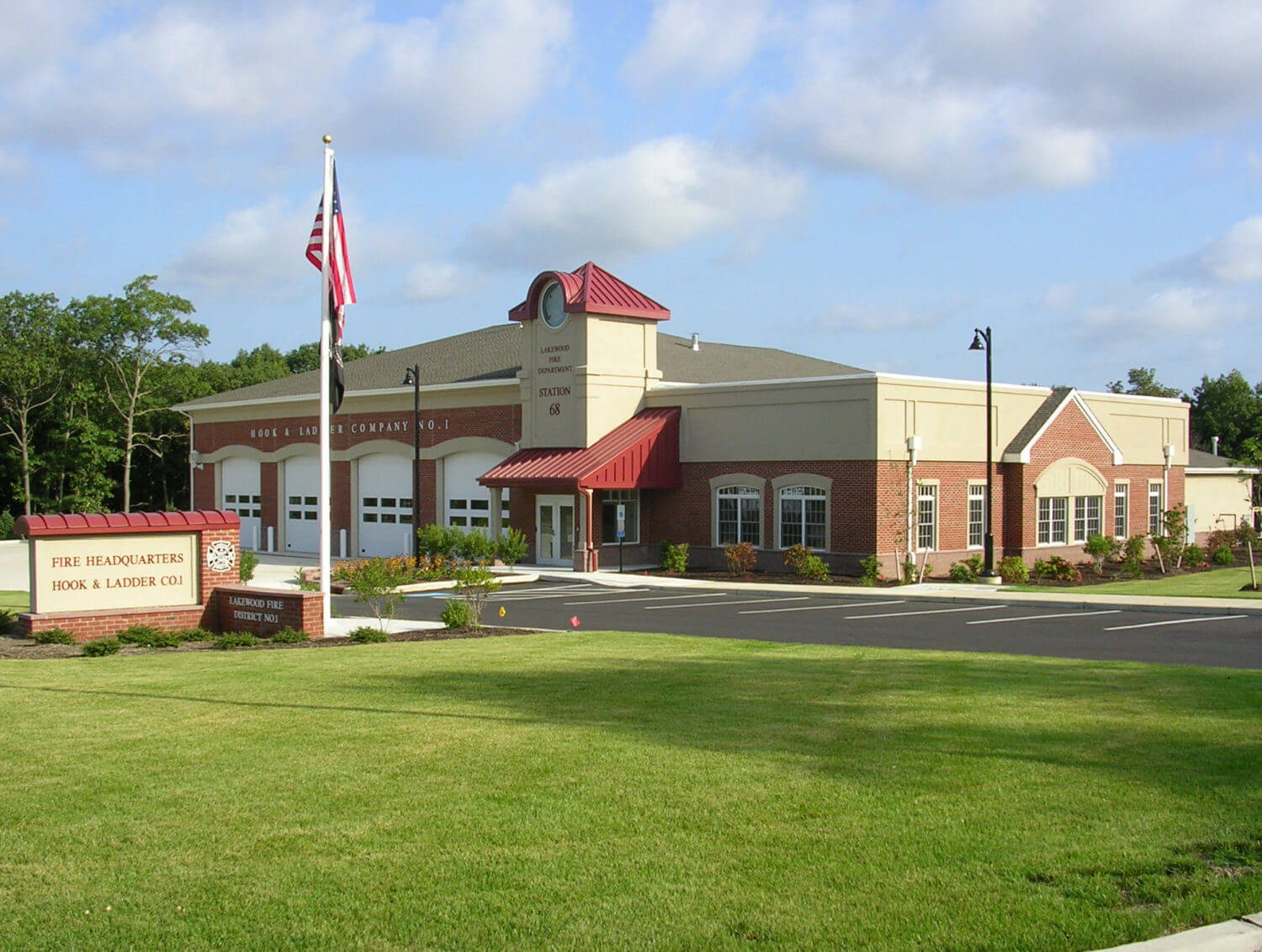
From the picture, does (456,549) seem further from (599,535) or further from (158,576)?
(158,576)

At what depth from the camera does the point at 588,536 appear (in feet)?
118

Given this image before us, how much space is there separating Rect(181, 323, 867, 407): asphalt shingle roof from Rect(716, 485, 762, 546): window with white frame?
5.66 m

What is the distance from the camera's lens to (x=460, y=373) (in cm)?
4306

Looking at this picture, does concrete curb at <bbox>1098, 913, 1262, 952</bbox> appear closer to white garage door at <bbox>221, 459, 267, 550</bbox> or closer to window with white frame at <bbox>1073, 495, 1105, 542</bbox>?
window with white frame at <bbox>1073, 495, 1105, 542</bbox>

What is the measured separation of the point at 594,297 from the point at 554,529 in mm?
7199

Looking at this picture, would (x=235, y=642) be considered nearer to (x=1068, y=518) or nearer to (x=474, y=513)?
(x=474, y=513)

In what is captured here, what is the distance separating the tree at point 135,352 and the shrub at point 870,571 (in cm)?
4226

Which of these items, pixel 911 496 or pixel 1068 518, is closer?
pixel 911 496

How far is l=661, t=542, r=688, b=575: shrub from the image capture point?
3550 cm

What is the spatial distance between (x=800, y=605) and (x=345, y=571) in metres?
10.9

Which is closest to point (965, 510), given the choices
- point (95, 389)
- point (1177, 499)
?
point (1177, 499)

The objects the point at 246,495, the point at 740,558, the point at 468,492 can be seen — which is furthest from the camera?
the point at 246,495

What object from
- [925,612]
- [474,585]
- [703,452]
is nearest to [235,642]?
[474,585]

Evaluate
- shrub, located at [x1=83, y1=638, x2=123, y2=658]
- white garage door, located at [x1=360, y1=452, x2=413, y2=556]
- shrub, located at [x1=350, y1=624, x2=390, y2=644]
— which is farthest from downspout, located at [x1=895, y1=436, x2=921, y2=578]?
shrub, located at [x1=83, y1=638, x2=123, y2=658]
